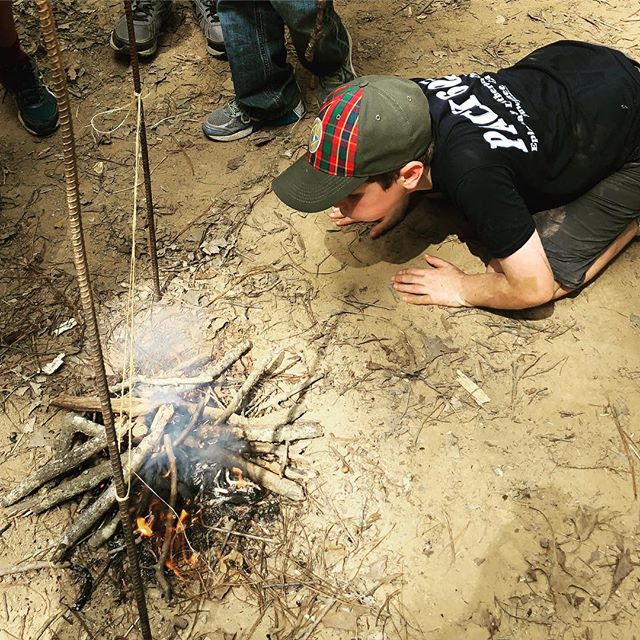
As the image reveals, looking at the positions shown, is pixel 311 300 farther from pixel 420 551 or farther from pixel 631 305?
pixel 631 305

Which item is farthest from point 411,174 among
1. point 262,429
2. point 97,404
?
point 97,404

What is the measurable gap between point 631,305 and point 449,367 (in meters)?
0.90

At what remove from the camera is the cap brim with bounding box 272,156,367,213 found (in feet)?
8.02

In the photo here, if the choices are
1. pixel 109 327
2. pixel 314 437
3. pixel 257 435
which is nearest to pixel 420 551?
pixel 314 437

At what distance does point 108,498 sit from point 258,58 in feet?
7.46

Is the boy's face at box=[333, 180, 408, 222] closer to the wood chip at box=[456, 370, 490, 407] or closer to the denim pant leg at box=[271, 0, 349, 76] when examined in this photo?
the wood chip at box=[456, 370, 490, 407]

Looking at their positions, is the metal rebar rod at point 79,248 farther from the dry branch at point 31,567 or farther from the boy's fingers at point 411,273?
the boy's fingers at point 411,273

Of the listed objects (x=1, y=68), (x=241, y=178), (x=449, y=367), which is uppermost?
(x=1, y=68)

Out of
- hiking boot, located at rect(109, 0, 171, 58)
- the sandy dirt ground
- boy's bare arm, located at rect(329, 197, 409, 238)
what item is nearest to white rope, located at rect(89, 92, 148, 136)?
the sandy dirt ground

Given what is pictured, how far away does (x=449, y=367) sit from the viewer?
2.75 metres

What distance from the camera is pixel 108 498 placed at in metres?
2.34

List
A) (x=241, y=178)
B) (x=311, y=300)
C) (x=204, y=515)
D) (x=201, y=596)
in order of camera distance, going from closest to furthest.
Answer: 1. (x=201, y=596)
2. (x=204, y=515)
3. (x=311, y=300)
4. (x=241, y=178)

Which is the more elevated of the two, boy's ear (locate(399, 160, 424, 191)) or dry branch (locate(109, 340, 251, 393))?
boy's ear (locate(399, 160, 424, 191))

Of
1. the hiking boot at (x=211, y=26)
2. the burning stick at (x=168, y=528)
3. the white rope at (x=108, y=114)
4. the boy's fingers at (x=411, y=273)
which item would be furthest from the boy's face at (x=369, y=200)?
the hiking boot at (x=211, y=26)
